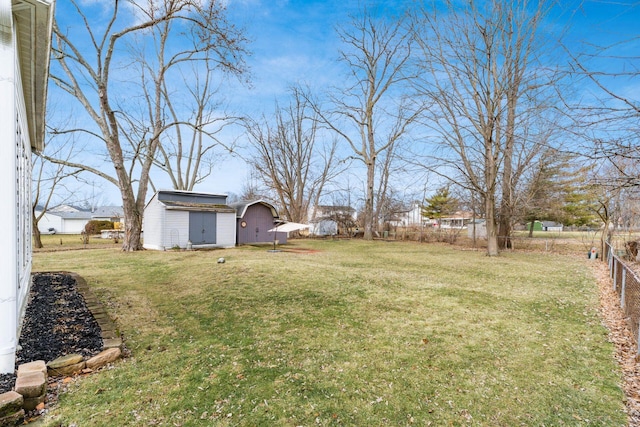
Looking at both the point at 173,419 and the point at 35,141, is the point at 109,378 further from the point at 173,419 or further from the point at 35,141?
the point at 35,141

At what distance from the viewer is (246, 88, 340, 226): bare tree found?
27.5 m

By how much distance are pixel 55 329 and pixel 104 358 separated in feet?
4.17

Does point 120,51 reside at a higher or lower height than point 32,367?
higher

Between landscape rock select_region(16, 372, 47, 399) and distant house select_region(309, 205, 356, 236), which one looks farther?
distant house select_region(309, 205, 356, 236)

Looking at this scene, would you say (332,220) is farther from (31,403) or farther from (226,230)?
(31,403)

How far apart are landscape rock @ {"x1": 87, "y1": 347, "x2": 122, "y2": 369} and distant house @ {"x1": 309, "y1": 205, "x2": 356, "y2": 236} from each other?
24.0 m

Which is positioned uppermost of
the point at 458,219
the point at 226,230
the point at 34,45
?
the point at 34,45

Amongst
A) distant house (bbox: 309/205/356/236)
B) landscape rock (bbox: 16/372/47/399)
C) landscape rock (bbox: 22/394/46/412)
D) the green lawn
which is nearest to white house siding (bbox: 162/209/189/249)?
the green lawn

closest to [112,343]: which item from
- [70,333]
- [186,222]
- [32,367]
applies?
[70,333]

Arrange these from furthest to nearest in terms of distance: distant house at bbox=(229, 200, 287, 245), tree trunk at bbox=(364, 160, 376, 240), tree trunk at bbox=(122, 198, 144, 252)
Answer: tree trunk at bbox=(364, 160, 376, 240)
distant house at bbox=(229, 200, 287, 245)
tree trunk at bbox=(122, 198, 144, 252)

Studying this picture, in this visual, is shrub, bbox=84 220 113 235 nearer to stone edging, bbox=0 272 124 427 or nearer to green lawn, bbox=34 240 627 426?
green lawn, bbox=34 240 627 426

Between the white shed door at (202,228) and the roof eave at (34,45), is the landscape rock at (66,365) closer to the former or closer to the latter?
the roof eave at (34,45)

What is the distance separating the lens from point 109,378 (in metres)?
3.30

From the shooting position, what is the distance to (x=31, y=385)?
2.75 m
